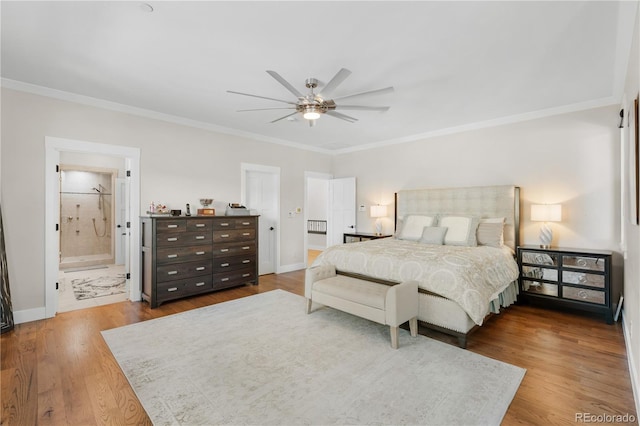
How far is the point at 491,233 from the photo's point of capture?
434 cm

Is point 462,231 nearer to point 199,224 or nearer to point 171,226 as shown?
point 199,224

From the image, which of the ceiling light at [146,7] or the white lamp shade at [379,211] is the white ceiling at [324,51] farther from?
the white lamp shade at [379,211]

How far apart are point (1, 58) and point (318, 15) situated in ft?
10.5

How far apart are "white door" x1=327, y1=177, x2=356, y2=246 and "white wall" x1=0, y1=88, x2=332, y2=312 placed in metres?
1.06

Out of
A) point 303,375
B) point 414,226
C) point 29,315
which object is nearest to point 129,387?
point 303,375

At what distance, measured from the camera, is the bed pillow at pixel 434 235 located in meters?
4.47

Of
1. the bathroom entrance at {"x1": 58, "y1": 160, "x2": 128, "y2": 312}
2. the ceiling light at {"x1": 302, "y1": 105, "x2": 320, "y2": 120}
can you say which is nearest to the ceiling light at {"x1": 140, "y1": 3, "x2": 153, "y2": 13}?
the ceiling light at {"x1": 302, "y1": 105, "x2": 320, "y2": 120}

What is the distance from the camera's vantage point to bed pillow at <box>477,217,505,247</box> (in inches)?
169

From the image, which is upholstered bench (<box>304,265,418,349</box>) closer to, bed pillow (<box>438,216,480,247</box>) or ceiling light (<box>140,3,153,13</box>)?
bed pillow (<box>438,216,480,247</box>)

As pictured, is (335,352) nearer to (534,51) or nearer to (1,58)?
(534,51)

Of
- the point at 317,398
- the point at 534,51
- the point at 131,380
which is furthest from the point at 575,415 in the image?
the point at 131,380

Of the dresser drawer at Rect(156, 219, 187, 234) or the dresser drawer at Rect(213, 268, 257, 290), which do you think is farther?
the dresser drawer at Rect(213, 268, 257, 290)

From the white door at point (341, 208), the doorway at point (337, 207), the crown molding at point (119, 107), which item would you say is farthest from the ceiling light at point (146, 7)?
the white door at point (341, 208)

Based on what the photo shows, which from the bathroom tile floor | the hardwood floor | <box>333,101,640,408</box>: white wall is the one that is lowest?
the hardwood floor
